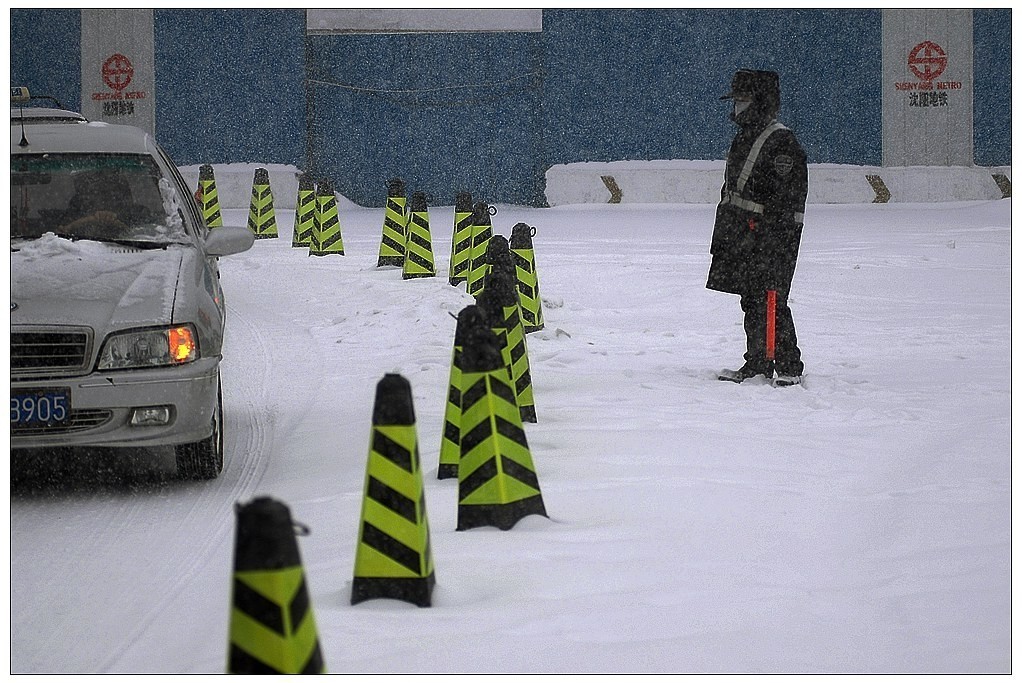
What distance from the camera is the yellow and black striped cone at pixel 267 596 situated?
8.41 ft

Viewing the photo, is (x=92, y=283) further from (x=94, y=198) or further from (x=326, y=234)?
(x=326, y=234)

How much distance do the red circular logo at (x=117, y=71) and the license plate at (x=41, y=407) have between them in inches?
837

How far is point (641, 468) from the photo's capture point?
19.9 feet

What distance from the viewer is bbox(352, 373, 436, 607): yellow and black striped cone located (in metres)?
4.03

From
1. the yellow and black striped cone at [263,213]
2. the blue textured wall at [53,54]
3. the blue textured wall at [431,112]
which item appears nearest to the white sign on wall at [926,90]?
the blue textured wall at [431,112]

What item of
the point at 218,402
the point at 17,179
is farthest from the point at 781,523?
the point at 17,179

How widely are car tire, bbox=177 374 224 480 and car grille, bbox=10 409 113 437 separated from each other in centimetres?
47

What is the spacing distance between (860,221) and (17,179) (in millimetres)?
16191

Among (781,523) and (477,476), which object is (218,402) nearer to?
(477,476)

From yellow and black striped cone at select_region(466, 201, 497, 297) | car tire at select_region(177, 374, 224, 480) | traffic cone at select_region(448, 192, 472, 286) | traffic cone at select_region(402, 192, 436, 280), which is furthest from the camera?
traffic cone at select_region(402, 192, 436, 280)

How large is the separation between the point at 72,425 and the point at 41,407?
133 millimetres

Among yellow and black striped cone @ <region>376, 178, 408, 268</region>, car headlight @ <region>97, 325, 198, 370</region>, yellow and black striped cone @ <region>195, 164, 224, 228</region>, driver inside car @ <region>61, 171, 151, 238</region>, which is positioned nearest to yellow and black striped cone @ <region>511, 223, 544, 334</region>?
yellow and black striped cone @ <region>376, 178, 408, 268</region>

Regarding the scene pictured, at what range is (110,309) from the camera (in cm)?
Answer: 554

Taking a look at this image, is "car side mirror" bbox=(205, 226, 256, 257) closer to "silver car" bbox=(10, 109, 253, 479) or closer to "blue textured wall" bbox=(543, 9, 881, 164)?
"silver car" bbox=(10, 109, 253, 479)
